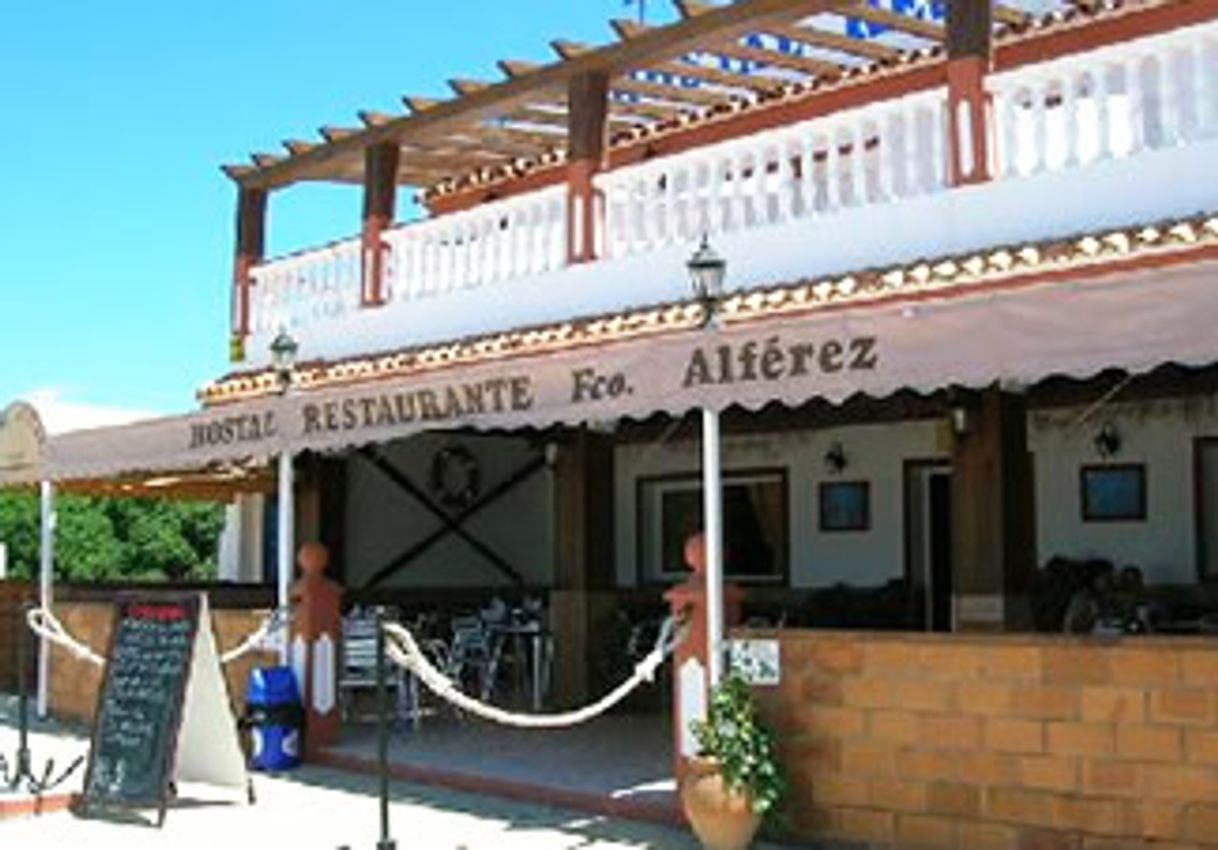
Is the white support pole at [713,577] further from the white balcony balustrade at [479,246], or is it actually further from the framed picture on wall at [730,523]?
the framed picture on wall at [730,523]

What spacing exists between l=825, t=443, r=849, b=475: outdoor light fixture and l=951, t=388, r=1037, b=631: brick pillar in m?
4.18

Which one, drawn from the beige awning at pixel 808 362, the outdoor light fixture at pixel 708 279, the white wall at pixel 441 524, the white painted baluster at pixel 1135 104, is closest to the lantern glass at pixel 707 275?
the outdoor light fixture at pixel 708 279

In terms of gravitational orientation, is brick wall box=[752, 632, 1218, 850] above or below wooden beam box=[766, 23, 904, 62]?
below

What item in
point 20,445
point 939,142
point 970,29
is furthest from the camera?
point 20,445

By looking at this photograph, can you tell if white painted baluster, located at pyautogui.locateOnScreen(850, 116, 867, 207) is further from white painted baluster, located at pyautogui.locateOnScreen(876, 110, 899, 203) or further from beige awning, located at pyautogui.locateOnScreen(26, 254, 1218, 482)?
beige awning, located at pyautogui.locateOnScreen(26, 254, 1218, 482)

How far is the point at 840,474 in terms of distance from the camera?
1537 cm

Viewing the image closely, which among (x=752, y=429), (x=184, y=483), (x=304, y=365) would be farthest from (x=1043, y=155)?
(x=184, y=483)

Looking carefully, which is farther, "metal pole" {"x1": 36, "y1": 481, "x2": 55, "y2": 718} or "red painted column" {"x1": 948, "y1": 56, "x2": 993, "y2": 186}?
"metal pole" {"x1": 36, "y1": 481, "x2": 55, "y2": 718}

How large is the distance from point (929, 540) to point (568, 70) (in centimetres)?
519

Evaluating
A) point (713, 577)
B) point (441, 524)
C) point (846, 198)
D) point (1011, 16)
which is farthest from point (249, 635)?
point (1011, 16)

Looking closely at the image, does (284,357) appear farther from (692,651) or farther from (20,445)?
(692,651)

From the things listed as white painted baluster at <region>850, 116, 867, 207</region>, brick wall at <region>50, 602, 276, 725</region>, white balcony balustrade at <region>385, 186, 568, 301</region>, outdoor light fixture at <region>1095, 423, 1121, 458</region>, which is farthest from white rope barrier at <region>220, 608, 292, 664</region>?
outdoor light fixture at <region>1095, 423, 1121, 458</region>

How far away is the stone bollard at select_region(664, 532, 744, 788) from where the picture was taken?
949cm

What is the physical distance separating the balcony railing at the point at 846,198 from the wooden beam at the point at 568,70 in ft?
3.19
